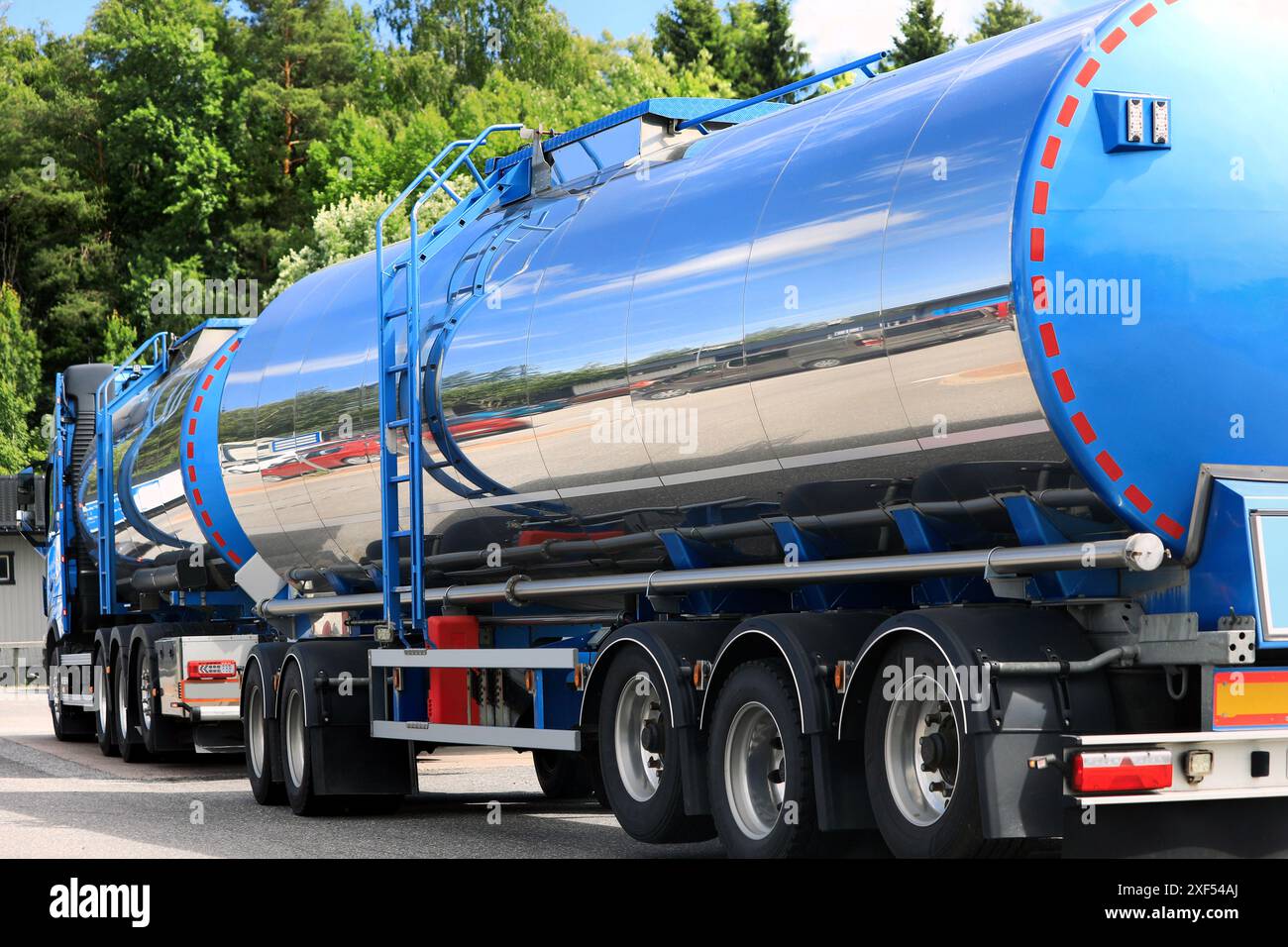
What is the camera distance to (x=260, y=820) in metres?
12.8

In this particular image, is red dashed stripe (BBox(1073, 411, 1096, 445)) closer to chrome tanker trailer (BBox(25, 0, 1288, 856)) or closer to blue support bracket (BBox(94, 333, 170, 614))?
chrome tanker trailer (BBox(25, 0, 1288, 856))

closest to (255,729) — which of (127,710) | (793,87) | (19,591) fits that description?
(127,710)

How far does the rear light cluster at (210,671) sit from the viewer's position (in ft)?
54.4

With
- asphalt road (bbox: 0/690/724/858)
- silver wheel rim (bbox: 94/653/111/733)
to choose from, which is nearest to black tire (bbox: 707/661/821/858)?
asphalt road (bbox: 0/690/724/858)

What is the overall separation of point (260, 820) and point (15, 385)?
42892 mm

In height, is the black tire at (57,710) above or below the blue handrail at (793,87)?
below

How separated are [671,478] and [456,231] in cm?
339

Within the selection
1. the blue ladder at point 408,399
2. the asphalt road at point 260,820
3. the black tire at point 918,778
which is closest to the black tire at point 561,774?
the asphalt road at point 260,820

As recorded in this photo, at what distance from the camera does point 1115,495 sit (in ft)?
22.9

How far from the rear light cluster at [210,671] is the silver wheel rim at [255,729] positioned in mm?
2313

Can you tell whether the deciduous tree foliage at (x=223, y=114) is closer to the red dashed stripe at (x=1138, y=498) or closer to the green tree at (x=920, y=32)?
the green tree at (x=920, y=32)

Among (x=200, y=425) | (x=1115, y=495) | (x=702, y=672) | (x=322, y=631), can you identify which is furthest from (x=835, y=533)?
(x=200, y=425)

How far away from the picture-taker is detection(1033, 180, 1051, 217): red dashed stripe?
22.9ft

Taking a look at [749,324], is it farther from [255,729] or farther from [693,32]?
[693,32]
